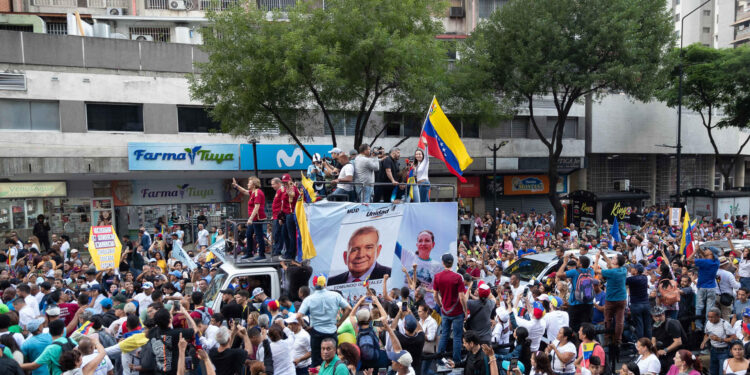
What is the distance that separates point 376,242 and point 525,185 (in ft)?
77.6

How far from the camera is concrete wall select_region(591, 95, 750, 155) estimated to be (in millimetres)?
32812

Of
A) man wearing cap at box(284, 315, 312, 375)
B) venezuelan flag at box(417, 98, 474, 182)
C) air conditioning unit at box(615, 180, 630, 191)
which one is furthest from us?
air conditioning unit at box(615, 180, 630, 191)

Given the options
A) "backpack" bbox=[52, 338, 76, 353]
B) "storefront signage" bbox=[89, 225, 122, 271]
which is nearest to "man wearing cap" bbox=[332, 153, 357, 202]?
"backpack" bbox=[52, 338, 76, 353]

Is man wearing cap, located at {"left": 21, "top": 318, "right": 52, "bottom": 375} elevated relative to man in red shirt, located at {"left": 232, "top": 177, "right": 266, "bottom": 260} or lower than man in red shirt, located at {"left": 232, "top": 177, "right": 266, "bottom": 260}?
lower

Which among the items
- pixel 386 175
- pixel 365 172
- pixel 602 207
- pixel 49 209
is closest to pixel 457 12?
pixel 602 207

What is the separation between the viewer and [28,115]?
21.6 metres

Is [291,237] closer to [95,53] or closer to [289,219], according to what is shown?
[289,219]

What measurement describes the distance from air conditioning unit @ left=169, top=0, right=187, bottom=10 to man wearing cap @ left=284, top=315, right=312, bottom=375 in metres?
24.2

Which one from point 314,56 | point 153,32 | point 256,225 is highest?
point 153,32

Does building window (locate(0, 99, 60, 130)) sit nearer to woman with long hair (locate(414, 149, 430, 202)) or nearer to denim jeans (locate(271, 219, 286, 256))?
denim jeans (locate(271, 219, 286, 256))

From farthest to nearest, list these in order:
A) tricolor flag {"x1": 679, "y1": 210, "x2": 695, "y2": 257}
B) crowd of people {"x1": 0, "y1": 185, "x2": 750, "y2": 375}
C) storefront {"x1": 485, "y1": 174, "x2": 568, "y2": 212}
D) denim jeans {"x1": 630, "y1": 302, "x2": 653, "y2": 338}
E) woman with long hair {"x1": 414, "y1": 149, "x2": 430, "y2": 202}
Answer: storefront {"x1": 485, "y1": 174, "x2": 568, "y2": 212} → tricolor flag {"x1": 679, "y1": 210, "x2": 695, "y2": 257} → woman with long hair {"x1": 414, "y1": 149, "x2": 430, "y2": 202} → denim jeans {"x1": 630, "y1": 302, "x2": 653, "y2": 338} → crowd of people {"x1": 0, "y1": 185, "x2": 750, "y2": 375}

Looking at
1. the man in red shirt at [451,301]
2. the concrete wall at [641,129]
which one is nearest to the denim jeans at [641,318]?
the man in red shirt at [451,301]

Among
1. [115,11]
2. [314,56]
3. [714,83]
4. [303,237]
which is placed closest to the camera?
[303,237]

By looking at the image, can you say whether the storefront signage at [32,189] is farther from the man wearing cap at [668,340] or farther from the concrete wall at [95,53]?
the man wearing cap at [668,340]
